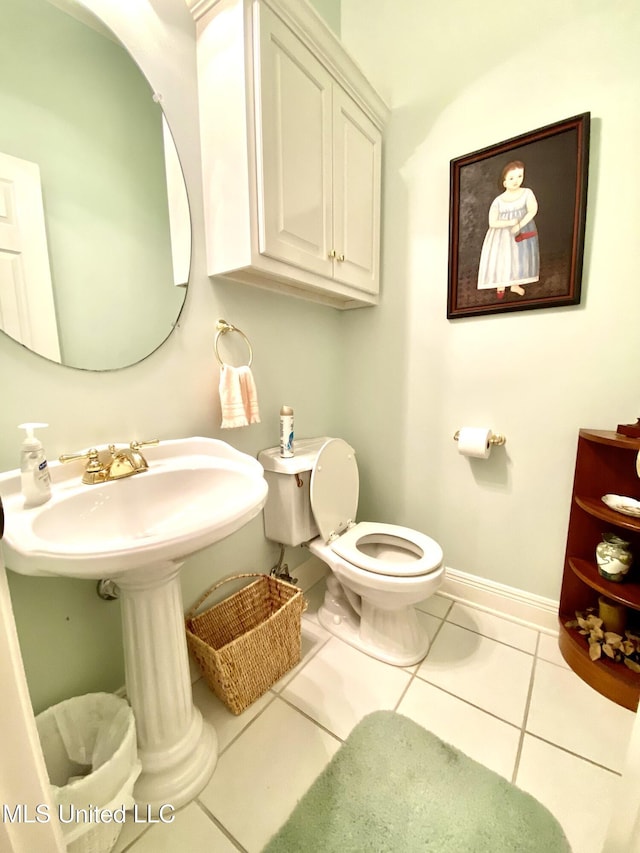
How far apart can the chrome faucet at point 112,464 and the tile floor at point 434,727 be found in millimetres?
857

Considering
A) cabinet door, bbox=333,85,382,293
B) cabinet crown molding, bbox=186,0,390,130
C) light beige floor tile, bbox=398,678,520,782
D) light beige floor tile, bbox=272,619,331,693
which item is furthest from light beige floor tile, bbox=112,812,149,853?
cabinet crown molding, bbox=186,0,390,130

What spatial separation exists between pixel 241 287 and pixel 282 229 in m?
0.27

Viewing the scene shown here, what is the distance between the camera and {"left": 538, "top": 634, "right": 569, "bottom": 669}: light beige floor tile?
4.33 ft

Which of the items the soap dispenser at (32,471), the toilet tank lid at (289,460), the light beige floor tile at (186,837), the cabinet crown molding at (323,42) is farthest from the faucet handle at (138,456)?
the cabinet crown molding at (323,42)

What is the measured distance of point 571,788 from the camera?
91cm

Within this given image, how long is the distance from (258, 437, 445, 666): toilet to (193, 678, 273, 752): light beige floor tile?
16.9 inches

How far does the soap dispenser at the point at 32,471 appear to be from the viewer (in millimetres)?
743

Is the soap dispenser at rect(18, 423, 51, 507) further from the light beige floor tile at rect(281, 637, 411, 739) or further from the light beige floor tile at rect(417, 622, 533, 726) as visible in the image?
the light beige floor tile at rect(417, 622, 533, 726)

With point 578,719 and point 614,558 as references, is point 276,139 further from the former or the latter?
point 578,719

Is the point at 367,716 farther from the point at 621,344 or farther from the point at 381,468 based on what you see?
the point at 621,344

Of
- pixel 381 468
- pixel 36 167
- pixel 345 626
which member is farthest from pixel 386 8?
pixel 345 626

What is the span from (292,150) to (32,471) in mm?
1209

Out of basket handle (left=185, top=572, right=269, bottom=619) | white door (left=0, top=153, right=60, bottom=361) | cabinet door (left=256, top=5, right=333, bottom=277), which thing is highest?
cabinet door (left=256, top=5, right=333, bottom=277)

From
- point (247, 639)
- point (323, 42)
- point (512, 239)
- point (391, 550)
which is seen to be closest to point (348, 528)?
point (391, 550)
